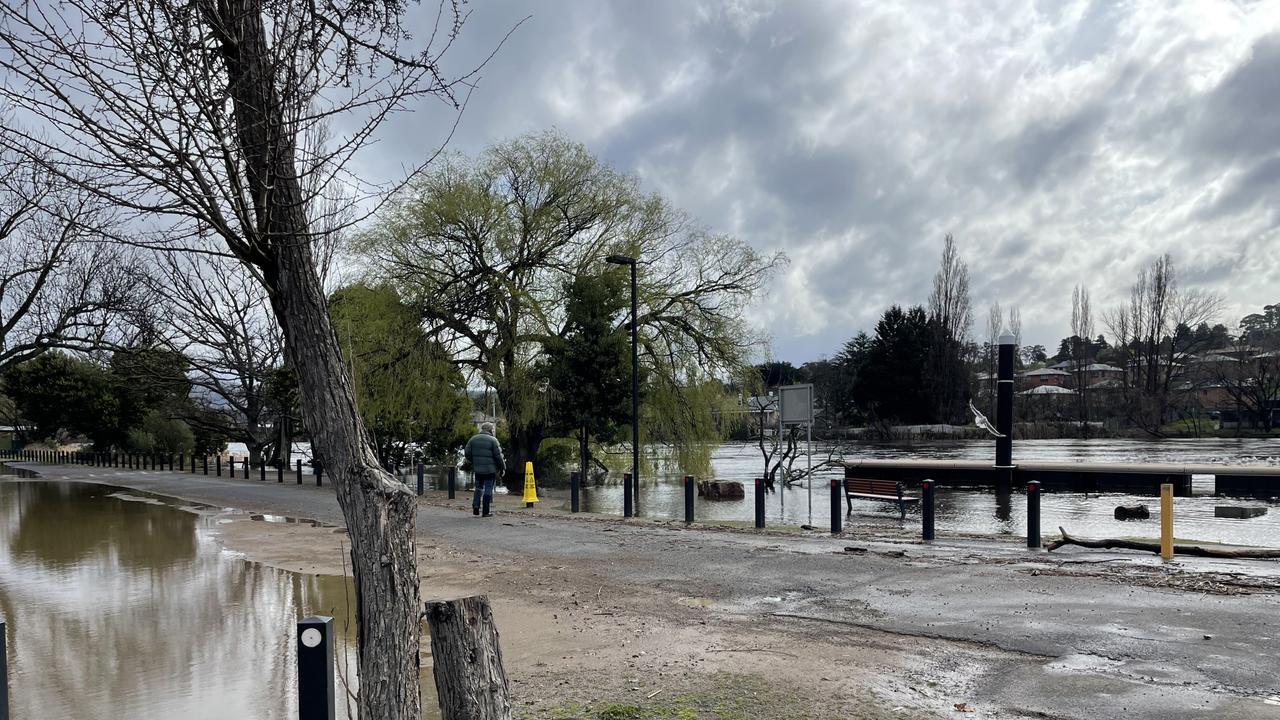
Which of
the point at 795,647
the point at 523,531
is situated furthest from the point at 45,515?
the point at 795,647

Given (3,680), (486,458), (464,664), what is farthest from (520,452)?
(3,680)

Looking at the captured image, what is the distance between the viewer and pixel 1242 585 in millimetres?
8773

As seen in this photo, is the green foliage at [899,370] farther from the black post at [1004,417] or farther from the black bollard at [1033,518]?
the black bollard at [1033,518]

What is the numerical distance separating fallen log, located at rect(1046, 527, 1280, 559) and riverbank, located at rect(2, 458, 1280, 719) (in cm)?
63

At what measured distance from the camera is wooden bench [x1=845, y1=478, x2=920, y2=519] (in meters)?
19.9

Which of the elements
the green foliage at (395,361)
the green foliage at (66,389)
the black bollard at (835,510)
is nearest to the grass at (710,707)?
the black bollard at (835,510)

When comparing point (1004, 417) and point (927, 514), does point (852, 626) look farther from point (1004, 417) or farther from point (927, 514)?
point (1004, 417)

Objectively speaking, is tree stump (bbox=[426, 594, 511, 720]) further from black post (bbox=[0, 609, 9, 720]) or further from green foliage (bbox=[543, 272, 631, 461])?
green foliage (bbox=[543, 272, 631, 461])

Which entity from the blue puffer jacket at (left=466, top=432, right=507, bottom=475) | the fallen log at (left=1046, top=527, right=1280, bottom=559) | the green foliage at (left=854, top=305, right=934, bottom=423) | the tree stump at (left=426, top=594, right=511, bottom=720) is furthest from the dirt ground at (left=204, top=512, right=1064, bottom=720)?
the green foliage at (left=854, top=305, right=934, bottom=423)

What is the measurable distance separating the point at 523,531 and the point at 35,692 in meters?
8.99

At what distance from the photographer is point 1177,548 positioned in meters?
11.5

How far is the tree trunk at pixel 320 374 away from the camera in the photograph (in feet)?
12.5

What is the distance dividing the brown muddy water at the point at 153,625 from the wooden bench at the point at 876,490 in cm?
1331

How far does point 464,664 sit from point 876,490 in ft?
58.5
